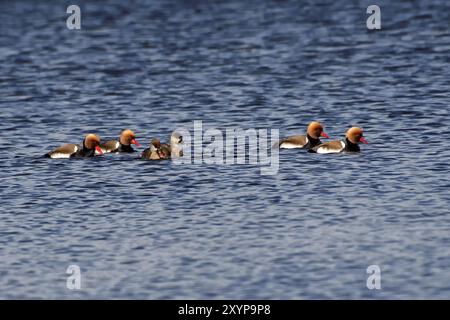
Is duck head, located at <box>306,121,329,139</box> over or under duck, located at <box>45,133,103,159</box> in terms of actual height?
over

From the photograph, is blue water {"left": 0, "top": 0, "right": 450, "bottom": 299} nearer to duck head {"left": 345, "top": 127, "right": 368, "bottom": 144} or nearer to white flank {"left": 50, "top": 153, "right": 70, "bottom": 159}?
white flank {"left": 50, "top": 153, "right": 70, "bottom": 159}

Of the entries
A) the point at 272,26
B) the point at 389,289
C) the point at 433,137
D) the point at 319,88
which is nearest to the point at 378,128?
the point at 433,137

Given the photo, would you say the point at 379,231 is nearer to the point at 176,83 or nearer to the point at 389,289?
the point at 389,289

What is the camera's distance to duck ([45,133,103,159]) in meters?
24.6

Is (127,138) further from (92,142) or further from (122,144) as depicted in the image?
(92,142)

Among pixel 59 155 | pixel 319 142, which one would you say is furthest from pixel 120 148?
pixel 319 142

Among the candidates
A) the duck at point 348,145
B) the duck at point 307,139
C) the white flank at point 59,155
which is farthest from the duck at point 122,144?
the duck at point 348,145

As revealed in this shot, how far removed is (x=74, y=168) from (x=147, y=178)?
1.81 meters

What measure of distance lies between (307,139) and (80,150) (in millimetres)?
4413

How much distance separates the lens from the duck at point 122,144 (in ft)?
Answer: 82.5

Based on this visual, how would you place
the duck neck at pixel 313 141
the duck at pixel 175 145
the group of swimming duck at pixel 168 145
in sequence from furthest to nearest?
the duck neck at pixel 313 141 → the duck at pixel 175 145 → the group of swimming duck at pixel 168 145

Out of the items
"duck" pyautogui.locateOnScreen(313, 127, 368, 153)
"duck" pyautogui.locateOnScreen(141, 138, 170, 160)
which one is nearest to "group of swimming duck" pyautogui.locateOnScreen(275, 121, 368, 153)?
"duck" pyautogui.locateOnScreen(313, 127, 368, 153)

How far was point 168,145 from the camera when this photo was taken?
24656 millimetres

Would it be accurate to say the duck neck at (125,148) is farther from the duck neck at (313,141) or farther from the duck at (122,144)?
the duck neck at (313,141)
